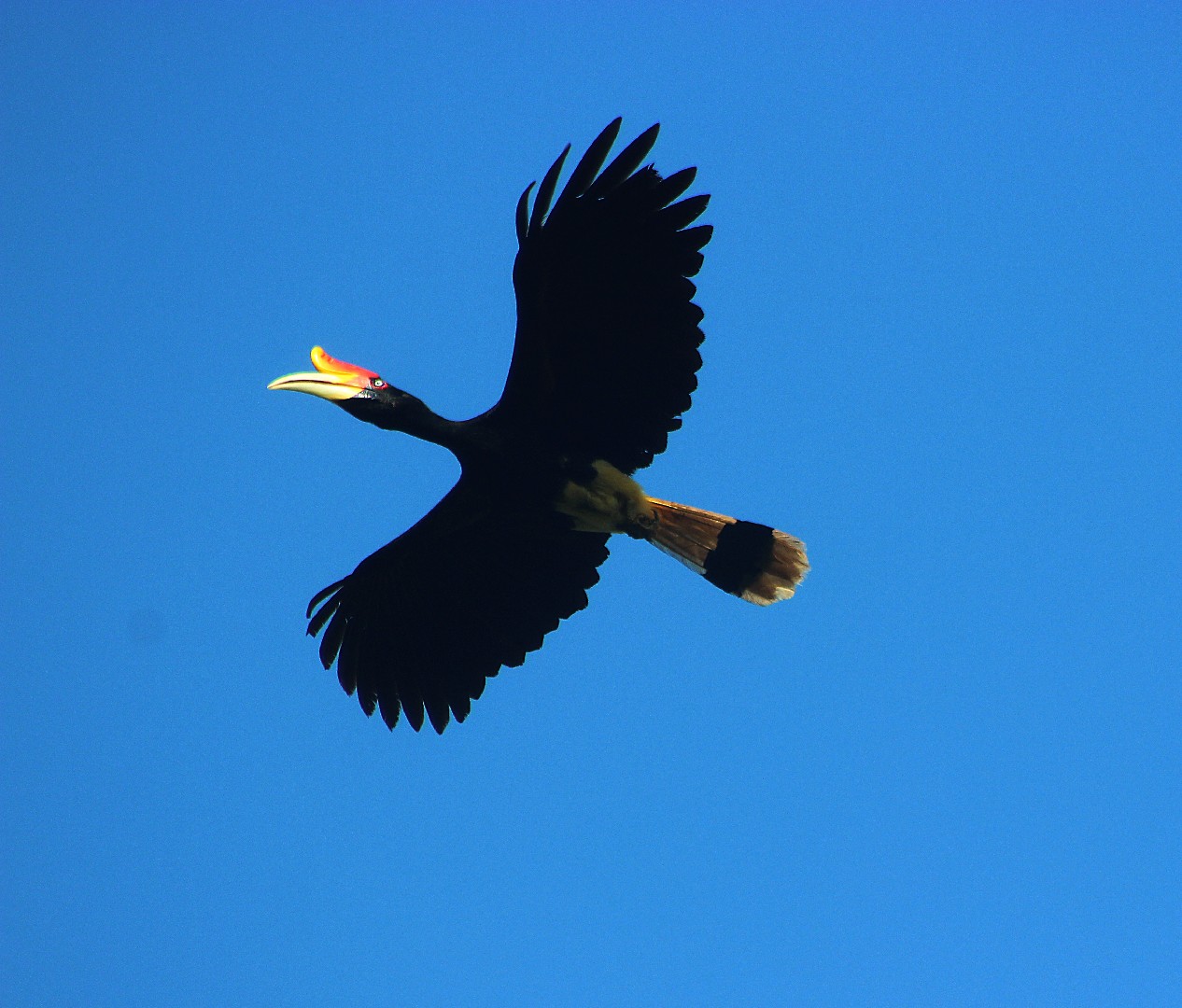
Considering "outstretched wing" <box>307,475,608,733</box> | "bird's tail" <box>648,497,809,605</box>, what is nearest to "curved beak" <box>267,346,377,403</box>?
"outstretched wing" <box>307,475,608,733</box>

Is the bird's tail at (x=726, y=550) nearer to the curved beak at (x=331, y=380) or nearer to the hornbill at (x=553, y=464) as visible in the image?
the hornbill at (x=553, y=464)

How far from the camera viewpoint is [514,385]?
7676mm

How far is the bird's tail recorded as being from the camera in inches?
322

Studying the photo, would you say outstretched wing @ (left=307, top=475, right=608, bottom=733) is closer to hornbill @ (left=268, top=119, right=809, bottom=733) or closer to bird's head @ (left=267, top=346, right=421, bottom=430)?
hornbill @ (left=268, top=119, right=809, bottom=733)

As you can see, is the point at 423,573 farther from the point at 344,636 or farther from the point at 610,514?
the point at 610,514

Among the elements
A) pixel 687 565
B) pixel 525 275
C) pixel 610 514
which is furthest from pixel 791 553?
pixel 525 275

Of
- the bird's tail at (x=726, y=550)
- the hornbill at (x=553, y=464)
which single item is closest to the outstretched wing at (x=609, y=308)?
the hornbill at (x=553, y=464)

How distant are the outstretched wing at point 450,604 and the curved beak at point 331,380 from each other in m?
0.91

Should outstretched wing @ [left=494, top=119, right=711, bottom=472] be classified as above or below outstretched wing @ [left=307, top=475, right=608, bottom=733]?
above

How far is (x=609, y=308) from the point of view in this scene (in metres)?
7.51

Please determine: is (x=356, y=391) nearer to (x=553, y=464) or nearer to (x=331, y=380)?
(x=331, y=380)

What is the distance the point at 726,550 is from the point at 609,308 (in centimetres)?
162

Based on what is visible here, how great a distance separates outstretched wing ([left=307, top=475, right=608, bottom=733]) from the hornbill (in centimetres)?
1

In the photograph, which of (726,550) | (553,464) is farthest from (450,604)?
(726,550)
